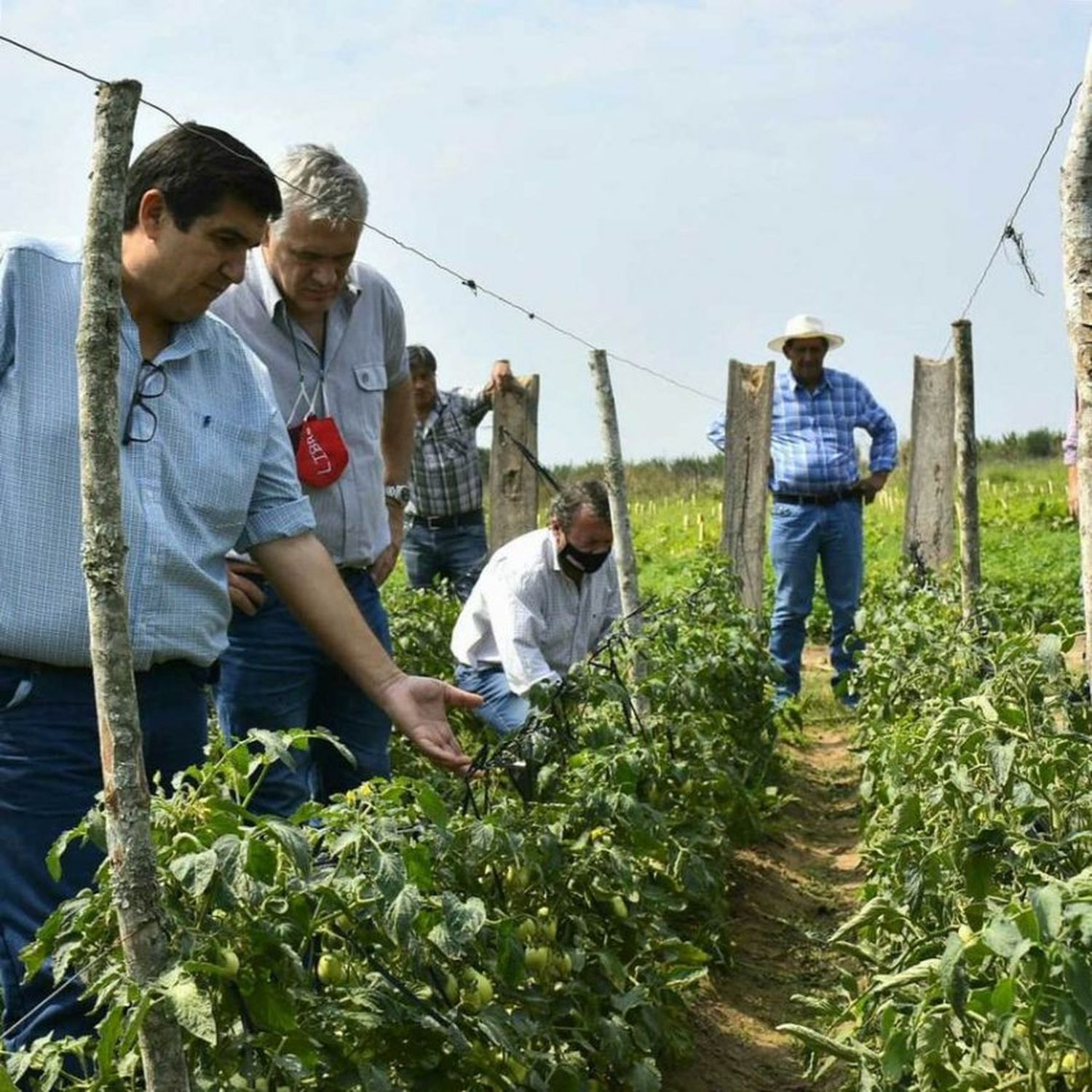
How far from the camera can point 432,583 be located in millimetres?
7914

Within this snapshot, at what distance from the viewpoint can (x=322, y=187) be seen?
3434 millimetres

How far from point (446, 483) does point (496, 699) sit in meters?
2.64

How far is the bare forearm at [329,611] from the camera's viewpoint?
290 centimetres

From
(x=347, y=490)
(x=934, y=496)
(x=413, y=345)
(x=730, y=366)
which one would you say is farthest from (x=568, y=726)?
(x=934, y=496)

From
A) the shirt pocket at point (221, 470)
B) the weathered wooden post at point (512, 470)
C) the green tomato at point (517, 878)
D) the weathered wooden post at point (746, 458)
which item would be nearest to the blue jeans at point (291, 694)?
the green tomato at point (517, 878)

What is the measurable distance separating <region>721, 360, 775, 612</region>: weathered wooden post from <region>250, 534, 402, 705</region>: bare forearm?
6000mm

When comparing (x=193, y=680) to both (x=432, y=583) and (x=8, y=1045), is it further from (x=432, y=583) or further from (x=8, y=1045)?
(x=432, y=583)

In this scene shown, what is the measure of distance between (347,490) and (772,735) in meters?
2.97

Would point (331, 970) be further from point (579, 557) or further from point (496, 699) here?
point (496, 699)

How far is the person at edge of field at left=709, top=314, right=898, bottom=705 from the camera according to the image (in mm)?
7844

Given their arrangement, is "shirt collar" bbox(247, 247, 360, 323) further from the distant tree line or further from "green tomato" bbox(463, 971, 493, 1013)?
the distant tree line

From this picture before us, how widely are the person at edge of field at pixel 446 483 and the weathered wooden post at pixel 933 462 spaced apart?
8.54 ft

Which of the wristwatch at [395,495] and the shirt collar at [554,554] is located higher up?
the wristwatch at [395,495]

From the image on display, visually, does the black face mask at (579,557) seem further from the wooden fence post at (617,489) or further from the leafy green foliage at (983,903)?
the leafy green foliage at (983,903)
